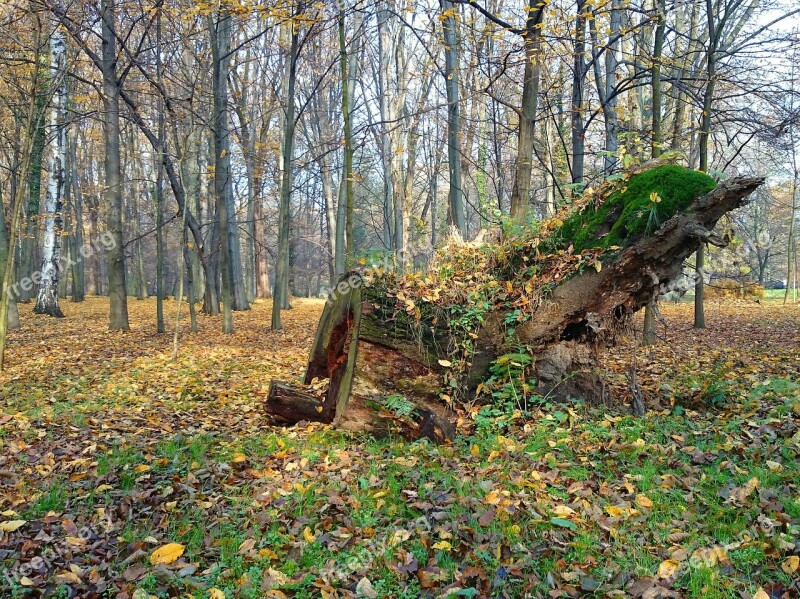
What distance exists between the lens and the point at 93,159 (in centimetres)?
3161

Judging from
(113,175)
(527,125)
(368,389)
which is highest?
(113,175)

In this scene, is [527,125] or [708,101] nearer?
[527,125]

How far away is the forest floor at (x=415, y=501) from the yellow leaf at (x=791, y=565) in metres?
0.01

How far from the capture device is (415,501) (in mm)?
3719

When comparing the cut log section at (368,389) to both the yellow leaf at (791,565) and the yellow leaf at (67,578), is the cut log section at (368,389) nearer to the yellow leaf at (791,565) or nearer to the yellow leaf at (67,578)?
the yellow leaf at (67,578)

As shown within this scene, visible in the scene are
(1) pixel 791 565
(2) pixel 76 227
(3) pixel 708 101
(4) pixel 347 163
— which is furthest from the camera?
(2) pixel 76 227

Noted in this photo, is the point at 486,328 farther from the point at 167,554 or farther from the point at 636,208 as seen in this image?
the point at 167,554

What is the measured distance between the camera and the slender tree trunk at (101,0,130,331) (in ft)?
39.1

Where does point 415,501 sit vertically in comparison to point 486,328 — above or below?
below

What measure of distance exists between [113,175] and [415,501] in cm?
1189

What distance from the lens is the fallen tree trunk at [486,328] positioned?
513cm

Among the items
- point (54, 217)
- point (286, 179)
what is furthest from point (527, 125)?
point (54, 217)

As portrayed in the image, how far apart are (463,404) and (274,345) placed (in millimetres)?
7193

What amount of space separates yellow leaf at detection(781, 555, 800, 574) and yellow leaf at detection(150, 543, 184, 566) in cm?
332
